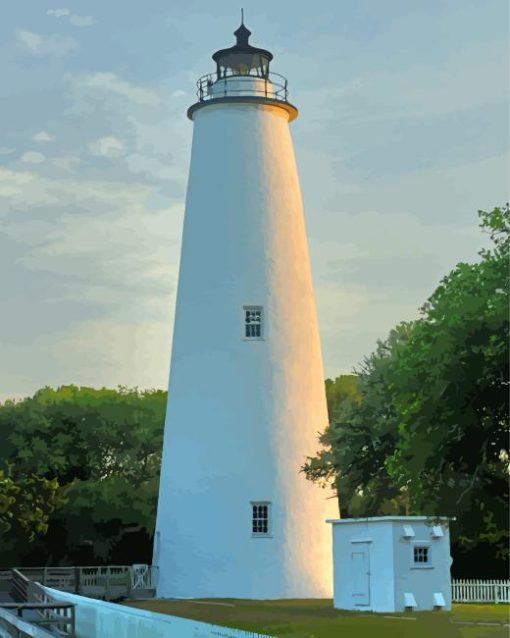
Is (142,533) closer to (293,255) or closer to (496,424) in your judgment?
(293,255)

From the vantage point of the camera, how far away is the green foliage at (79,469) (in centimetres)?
4306

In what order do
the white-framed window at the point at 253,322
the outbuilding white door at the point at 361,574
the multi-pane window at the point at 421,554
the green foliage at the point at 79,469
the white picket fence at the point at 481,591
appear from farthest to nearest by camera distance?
the green foliage at the point at 79,469, the white-framed window at the point at 253,322, the white picket fence at the point at 481,591, the outbuilding white door at the point at 361,574, the multi-pane window at the point at 421,554

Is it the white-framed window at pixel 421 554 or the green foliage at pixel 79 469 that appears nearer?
the white-framed window at pixel 421 554

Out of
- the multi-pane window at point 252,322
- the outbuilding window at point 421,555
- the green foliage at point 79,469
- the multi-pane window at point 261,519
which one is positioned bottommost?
the outbuilding window at point 421,555

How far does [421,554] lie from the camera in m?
33.0

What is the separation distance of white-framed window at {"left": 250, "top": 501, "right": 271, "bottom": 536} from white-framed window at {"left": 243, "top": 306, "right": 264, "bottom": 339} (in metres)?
5.49

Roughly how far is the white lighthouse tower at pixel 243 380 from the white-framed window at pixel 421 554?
214 inches

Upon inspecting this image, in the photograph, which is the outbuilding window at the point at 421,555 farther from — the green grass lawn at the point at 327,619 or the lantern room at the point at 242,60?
the lantern room at the point at 242,60

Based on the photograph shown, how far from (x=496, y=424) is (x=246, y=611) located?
11490 millimetres

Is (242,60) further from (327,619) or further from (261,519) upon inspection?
(327,619)

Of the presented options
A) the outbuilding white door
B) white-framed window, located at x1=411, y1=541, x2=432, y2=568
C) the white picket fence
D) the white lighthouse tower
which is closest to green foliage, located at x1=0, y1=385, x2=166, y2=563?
the white lighthouse tower

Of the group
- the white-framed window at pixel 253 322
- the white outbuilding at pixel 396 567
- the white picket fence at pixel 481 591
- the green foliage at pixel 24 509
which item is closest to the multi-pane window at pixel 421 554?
the white outbuilding at pixel 396 567

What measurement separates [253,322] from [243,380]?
1975mm

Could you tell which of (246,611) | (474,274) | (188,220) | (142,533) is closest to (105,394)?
(142,533)
